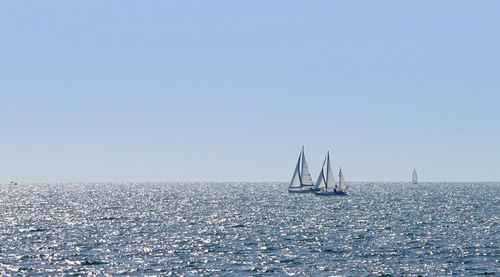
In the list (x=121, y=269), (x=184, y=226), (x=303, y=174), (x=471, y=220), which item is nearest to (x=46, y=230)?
(x=184, y=226)

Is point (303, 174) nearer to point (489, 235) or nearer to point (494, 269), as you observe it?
point (489, 235)

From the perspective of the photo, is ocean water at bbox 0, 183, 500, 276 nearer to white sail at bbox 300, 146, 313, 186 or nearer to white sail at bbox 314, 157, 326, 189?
white sail at bbox 314, 157, 326, 189

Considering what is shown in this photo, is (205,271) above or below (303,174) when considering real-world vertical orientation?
below

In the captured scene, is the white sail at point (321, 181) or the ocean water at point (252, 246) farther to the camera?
the white sail at point (321, 181)

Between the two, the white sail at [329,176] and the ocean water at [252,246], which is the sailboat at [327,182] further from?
the ocean water at [252,246]

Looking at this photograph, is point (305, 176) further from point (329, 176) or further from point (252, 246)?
point (252, 246)

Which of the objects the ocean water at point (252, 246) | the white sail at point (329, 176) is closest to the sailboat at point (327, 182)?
the white sail at point (329, 176)

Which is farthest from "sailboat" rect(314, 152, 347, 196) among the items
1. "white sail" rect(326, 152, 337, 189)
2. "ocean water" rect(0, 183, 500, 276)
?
"ocean water" rect(0, 183, 500, 276)

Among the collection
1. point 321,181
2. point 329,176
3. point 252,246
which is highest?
point 329,176

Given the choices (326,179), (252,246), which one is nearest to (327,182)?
(326,179)

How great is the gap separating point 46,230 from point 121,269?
37.2 metres

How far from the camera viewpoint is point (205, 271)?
53688 millimetres

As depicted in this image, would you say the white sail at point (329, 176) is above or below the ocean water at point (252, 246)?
above

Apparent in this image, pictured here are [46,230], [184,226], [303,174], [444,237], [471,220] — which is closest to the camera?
[444,237]
